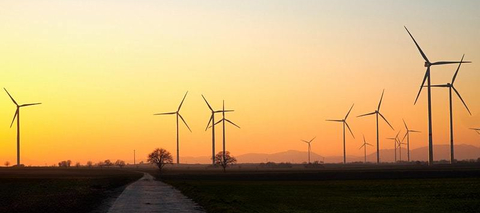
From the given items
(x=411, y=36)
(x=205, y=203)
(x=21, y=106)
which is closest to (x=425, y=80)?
(x=411, y=36)

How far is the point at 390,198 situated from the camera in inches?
2591

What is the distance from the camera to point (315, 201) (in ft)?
207

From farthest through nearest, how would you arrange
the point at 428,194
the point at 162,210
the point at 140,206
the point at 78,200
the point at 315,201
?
1. the point at 428,194
2. the point at 315,201
3. the point at 78,200
4. the point at 140,206
5. the point at 162,210

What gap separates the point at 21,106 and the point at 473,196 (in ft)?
492

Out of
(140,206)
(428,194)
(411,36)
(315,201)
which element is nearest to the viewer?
(140,206)

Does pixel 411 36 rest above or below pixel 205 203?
above

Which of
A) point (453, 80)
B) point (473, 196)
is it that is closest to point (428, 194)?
point (473, 196)

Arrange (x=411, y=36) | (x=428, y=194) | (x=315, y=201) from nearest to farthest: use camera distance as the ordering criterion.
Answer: (x=315, y=201)
(x=428, y=194)
(x=411, y=36)

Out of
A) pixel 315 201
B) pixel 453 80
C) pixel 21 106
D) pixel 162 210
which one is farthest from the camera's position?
pixel 21 106

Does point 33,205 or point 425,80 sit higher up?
point 425,80

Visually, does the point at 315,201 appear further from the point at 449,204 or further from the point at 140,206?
the point at 140,206

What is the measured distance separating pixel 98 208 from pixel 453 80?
127207 mm

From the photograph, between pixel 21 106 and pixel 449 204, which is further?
pixel 21 106

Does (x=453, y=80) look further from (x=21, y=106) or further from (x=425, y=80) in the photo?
(x=21, y=106)
